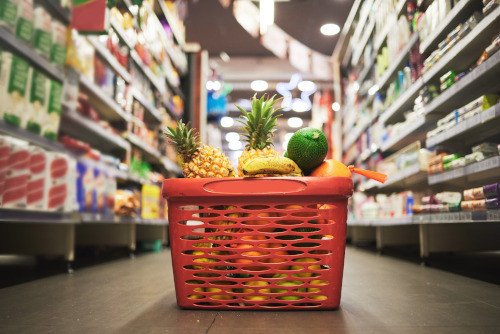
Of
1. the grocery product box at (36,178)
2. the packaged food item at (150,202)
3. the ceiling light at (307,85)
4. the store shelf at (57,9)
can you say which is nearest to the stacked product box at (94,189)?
the grocery product box at (36,178)

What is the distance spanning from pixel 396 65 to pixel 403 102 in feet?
1.43

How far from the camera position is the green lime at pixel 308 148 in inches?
65.1

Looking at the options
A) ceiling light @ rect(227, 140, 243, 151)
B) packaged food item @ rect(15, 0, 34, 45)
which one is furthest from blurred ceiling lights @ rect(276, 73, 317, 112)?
ceiling light @ rect(227, 140, 243, 151)

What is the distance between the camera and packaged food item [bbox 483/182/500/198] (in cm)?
223

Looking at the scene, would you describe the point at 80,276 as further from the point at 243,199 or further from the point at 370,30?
the point at 370,30

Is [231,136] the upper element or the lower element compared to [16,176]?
upper

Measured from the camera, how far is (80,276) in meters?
2.63

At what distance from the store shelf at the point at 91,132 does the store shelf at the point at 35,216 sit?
831 mm

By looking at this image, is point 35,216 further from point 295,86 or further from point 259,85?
point 259,85

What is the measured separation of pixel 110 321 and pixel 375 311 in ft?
2.83

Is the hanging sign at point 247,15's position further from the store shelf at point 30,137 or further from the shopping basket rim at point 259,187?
the shopping basket rim at point 259,187

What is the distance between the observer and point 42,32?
2.84 m

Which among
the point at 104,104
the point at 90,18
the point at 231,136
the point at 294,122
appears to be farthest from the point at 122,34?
the point at 231,136

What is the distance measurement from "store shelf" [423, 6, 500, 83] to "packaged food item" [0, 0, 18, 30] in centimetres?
252
